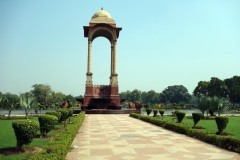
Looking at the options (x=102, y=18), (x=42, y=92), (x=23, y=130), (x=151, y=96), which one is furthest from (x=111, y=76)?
(x=151, y=96)

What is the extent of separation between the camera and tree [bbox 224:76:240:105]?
61.2m

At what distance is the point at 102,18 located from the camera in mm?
34188

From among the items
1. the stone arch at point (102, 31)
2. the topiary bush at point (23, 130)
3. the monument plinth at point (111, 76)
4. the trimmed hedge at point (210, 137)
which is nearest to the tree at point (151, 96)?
the monument plinth at point (111, 76)

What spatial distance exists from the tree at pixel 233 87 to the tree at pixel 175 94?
99.1ft

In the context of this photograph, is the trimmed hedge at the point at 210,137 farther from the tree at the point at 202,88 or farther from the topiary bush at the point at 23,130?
the tree at the point at 202,88

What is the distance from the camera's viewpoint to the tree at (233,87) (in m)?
61.2

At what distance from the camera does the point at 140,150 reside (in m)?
7.01

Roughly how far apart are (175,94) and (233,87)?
34766 mm

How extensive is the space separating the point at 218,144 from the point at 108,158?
4044 mm

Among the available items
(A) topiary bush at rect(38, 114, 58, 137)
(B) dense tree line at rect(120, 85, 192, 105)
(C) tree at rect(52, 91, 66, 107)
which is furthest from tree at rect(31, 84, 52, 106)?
(A) topiary bush at rect(38, 114, 58, 137)

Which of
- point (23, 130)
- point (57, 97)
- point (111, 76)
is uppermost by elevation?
point (111, 76)

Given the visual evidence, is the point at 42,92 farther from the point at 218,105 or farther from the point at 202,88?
the point at 218,105

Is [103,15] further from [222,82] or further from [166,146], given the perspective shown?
[222,82]

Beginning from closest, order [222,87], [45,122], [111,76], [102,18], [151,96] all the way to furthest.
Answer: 1. [45,122]
2. [111,76]
3. [102,18]
4. [222,87]
5. [151,96]
